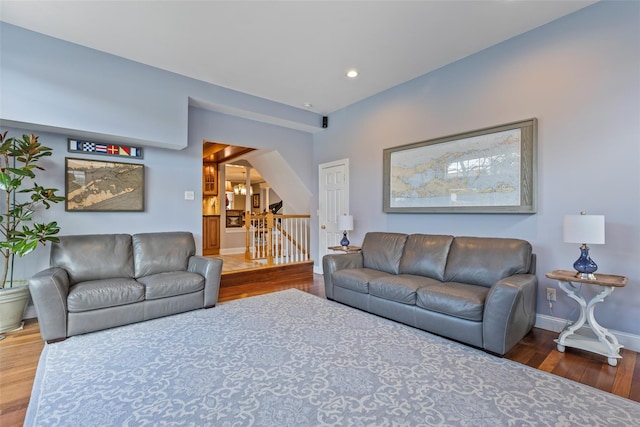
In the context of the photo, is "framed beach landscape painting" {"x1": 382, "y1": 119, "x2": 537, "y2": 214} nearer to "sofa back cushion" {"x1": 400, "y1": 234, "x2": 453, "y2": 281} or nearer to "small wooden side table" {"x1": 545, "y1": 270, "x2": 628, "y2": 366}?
"sofa back cushion" {"x1": 400, "y1": 234, "x2": 453, "y2": 281}

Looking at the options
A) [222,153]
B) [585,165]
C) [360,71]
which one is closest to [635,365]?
[585,165]

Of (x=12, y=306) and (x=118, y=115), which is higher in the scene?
(x=118, y=115)

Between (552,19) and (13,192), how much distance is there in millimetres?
5890

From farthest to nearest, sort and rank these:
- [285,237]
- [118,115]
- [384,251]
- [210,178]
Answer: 1. [210,178]
2. [285,237]
3. [384,251]
4. [118,115]

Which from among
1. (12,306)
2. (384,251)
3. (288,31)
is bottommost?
(12,306)

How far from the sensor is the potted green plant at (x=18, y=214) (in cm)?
283

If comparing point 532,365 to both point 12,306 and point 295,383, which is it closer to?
point 295,383

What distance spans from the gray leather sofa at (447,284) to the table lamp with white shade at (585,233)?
386mm

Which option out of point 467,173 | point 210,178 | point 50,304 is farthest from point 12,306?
point 210,178

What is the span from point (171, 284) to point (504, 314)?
3.25 meters

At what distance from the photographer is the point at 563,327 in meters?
2.88

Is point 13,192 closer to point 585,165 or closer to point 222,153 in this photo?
point 222,153

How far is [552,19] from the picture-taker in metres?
2.93

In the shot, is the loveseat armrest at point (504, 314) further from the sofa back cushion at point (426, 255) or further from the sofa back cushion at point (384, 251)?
the sofa back cushion at point (384, 251)
